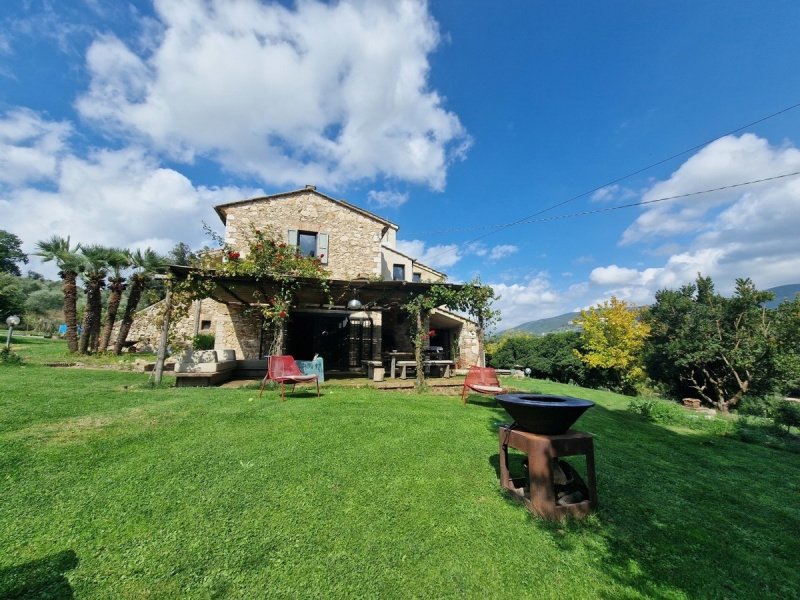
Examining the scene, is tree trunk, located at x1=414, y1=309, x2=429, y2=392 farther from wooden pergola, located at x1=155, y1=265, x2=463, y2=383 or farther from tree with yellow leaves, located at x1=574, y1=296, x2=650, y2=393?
tree with yellow leaves, located at x1=574, y1=296, x2=650, y2=393

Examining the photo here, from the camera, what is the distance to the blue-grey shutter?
43.7 feet

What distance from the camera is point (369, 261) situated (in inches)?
552

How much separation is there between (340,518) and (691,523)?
3253 mm

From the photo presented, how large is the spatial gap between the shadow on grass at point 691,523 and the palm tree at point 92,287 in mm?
17249

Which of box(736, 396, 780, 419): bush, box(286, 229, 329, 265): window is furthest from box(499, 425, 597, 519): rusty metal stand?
box(736, 396, 780, 419): bush

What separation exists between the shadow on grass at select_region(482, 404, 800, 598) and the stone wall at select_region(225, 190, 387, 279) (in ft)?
32.1

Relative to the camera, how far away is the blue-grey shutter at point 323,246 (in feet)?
43.7

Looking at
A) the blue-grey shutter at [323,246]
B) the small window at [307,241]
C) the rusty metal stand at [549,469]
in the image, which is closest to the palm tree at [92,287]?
the small window at [307,241]

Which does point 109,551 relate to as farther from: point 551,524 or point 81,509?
point 551,524

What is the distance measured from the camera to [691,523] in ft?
10.3

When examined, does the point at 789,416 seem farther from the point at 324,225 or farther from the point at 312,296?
the point at 324,225

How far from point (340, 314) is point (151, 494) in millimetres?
11189

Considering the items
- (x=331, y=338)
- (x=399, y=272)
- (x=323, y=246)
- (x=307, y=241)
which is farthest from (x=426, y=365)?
(x=399, y=272)

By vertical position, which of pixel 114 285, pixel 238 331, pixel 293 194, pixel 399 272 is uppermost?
pixel 293 194
